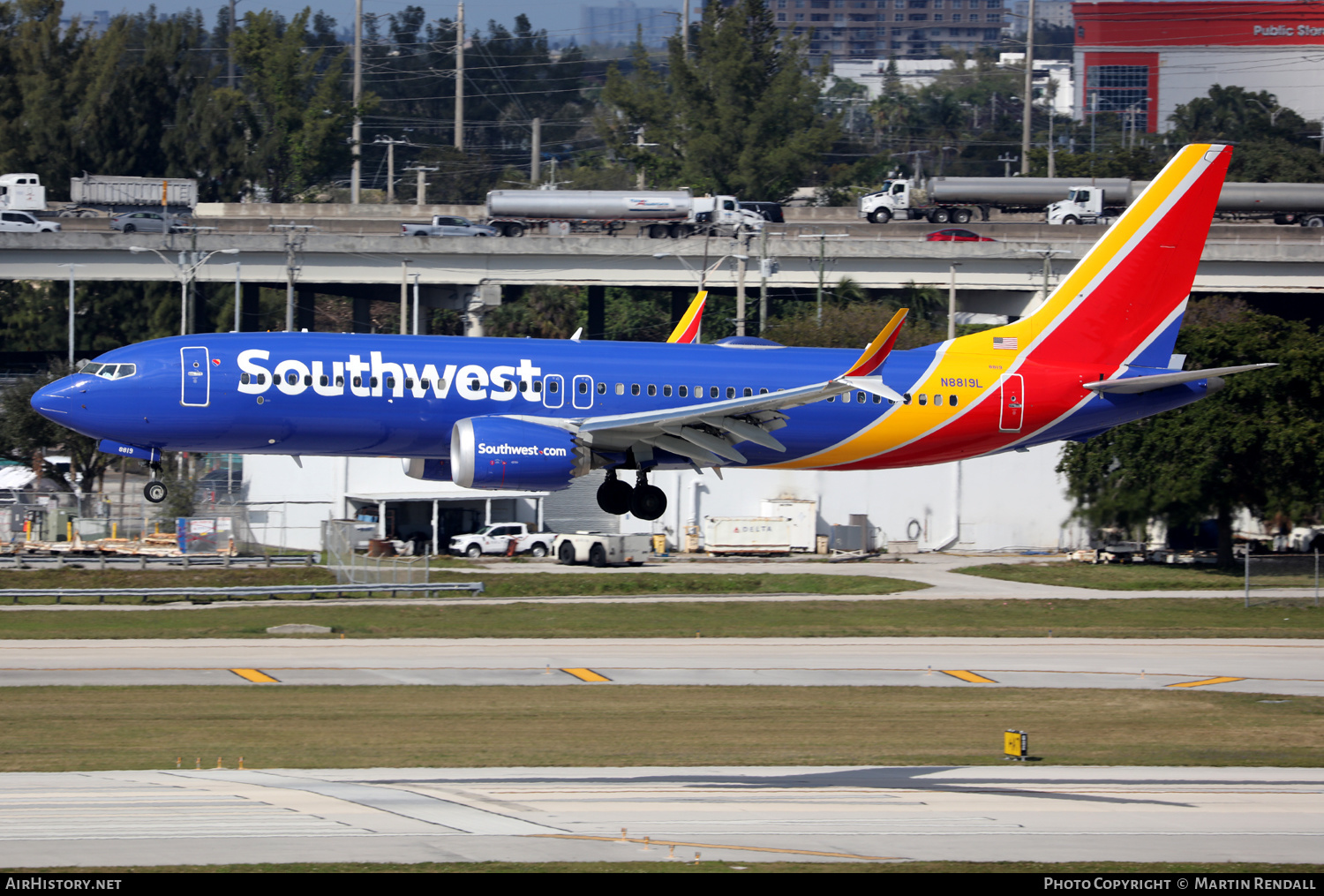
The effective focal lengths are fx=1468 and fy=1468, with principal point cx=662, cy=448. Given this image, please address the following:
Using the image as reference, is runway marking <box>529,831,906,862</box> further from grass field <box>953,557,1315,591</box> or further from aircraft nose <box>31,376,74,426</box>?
grass field <box>953,557,1315,591</box>

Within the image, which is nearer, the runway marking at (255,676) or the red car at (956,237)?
the runway marking at (255,676)

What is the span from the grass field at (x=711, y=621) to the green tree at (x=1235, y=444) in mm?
7492

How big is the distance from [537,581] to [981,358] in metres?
28.8

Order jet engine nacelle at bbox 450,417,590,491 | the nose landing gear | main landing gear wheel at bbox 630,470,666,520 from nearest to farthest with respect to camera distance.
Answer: jet engine nacelle at bbox 450,417,590,491 < the nose landing gear < main landing gear wheel at bbox 630,470,666,520

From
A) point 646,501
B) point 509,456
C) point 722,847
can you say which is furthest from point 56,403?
point 722,847

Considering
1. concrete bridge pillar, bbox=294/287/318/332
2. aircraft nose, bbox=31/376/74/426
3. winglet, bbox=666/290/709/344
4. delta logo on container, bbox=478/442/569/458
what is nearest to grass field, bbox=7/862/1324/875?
delta logo on container, bbox=478/442/569/458

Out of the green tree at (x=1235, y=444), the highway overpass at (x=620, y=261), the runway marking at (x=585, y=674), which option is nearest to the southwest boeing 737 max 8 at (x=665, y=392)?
the runway marking at (x=585, y=674)

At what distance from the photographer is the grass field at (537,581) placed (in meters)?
63.6

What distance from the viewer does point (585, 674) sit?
44.1 meters

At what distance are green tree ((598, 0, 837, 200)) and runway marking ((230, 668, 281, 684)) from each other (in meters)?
131

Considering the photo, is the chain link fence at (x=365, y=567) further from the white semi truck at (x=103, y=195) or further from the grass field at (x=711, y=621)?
the white semi truck at (x=103, y=195)

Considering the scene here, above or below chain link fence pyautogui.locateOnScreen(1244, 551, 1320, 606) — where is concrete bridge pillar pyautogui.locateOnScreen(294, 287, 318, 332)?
above

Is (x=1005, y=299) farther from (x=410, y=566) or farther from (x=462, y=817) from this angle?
(x=462, y=817)

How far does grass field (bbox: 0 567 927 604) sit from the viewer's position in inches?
2504
